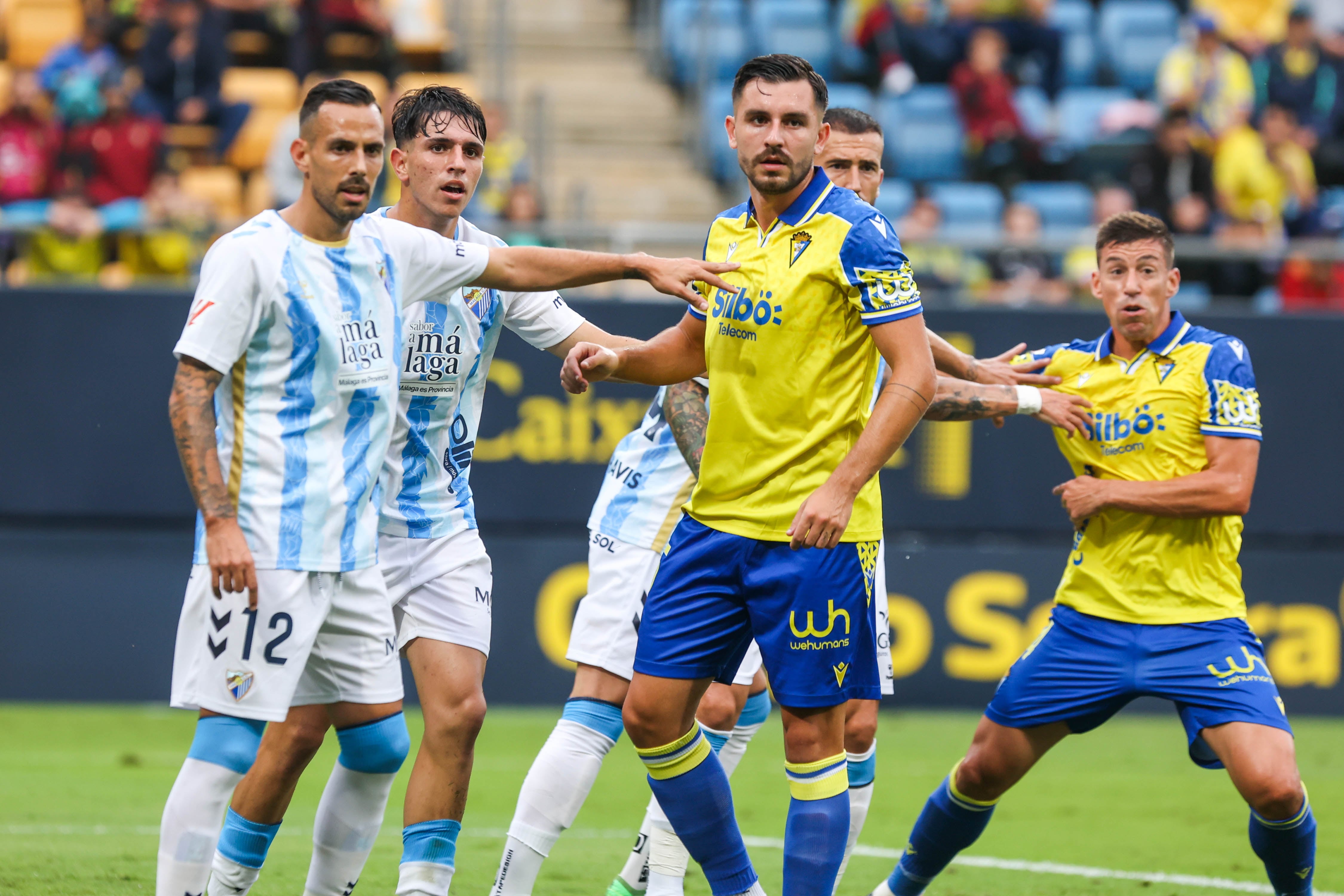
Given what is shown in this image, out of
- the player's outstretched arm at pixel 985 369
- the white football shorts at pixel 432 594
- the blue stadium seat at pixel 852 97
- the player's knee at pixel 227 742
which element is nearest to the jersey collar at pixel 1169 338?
the player's outstretched arm at pixel 985 369

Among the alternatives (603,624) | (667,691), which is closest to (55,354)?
(603,624)

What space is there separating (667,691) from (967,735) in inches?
236

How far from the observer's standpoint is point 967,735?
1030 cm

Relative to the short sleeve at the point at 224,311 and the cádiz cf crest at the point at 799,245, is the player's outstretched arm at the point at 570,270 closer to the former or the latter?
the cádiz cf crest at the point at 799,245

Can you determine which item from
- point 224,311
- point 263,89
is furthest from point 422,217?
point 263,89

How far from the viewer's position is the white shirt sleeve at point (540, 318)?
5598 mm

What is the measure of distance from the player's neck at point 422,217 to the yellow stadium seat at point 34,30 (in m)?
11.0

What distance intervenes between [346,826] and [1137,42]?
46.4ft

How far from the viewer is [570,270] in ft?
16.4

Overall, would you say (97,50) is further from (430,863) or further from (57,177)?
(430,863)

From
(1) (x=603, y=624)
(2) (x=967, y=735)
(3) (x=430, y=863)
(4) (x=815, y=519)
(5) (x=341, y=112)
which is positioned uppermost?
(5) (x=341, y=112)

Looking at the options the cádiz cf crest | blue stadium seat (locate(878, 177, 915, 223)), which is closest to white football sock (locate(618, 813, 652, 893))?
the cádiz cf crest

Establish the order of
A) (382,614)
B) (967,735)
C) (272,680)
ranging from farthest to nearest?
(967,735) → (382,614) → (272,680)

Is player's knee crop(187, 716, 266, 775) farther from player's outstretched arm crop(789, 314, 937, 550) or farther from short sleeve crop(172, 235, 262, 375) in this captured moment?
player's outstretched arm crop(789, 314, 937, 550)
